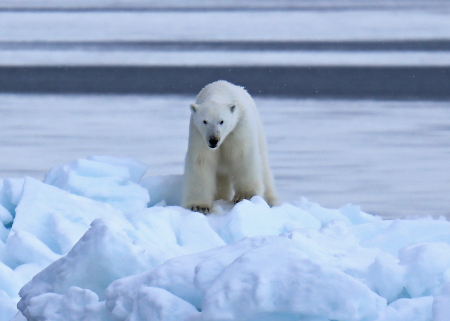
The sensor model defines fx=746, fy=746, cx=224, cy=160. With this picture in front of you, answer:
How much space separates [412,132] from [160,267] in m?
3.98

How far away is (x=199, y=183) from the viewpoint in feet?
10.6

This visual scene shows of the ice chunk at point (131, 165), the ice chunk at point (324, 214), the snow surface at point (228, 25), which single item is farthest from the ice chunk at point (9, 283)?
the snow surface at point (228, 25)

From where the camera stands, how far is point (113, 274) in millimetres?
2211

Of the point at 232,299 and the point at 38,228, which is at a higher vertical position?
the point at 232,299

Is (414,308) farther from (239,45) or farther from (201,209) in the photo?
(239,45)

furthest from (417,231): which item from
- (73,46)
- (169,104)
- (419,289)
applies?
(73,46)

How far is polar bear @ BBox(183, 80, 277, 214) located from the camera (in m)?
3.12

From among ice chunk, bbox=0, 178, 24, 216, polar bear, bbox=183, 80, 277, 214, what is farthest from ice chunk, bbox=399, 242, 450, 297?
ice chunk, bbox=0, 178, 24, 216

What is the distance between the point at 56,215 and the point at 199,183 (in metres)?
0.64

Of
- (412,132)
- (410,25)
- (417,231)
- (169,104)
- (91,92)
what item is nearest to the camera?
(417,231)

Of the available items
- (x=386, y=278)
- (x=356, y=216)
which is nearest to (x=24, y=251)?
(x=386, y=278)

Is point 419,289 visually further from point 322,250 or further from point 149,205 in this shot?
point 149,205

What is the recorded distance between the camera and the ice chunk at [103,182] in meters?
3.28

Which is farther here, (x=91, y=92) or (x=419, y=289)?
(x=91, y=92)
